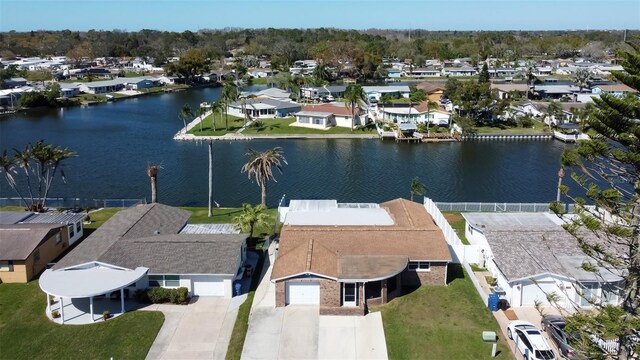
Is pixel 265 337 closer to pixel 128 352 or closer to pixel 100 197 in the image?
pixel 128 352

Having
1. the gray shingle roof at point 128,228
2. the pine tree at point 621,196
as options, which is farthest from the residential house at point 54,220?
the pine tree at point 621,196

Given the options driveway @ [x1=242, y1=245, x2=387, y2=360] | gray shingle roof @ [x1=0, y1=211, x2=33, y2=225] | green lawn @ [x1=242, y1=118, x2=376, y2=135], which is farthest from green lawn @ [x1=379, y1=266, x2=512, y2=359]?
green lawn @ [x1=242, y1=118, x2=376, y2=135]

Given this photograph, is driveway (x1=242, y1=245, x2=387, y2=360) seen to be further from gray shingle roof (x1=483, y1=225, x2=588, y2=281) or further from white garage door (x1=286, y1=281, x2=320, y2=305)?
gray shingle roof (x1=483, y1=225, x2=588, y2=281)

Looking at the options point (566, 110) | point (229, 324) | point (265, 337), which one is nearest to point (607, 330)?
point (265, 337)

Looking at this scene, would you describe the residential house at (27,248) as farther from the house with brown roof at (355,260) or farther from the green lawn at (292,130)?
the green lawn at (292,130)

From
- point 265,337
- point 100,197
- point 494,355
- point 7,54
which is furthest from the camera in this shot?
point 7,54
